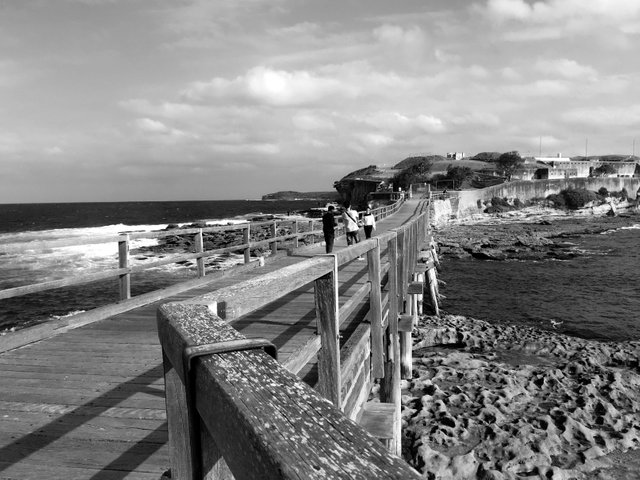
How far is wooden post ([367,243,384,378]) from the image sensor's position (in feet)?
15.8

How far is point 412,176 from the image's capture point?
3898 inches

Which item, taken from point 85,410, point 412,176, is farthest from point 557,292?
point 412,176

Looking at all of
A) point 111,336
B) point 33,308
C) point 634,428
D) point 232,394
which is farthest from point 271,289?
point 33,308

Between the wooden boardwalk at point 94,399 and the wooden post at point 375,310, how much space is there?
1.54 feet

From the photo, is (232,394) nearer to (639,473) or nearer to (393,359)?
(393,359)

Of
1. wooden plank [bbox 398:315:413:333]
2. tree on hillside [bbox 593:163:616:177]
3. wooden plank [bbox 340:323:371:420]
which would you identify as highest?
tree on hillside [bbox 593:163:616:177]

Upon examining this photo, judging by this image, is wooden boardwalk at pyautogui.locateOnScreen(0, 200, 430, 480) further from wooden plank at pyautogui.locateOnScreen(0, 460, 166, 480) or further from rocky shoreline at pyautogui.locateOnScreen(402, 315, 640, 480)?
rocky shoreline at pyautogui.locateOnScreen(402, 315, 640, 480)

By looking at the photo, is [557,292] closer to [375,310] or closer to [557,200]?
[375,310]

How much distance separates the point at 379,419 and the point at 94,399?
2.71 meters

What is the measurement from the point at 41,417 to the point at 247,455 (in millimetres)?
3330

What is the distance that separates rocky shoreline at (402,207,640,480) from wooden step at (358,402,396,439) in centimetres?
213

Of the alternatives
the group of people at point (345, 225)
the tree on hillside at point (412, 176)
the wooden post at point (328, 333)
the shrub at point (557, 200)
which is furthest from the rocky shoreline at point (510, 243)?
the tree on hillside at point (412, 176)

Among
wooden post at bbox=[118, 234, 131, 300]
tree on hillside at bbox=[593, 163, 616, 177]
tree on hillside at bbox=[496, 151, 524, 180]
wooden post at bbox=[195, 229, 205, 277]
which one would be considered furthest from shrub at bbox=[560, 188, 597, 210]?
wooden post at bbox=[118, 234, 131, 300]

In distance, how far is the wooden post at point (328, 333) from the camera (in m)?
3.05
